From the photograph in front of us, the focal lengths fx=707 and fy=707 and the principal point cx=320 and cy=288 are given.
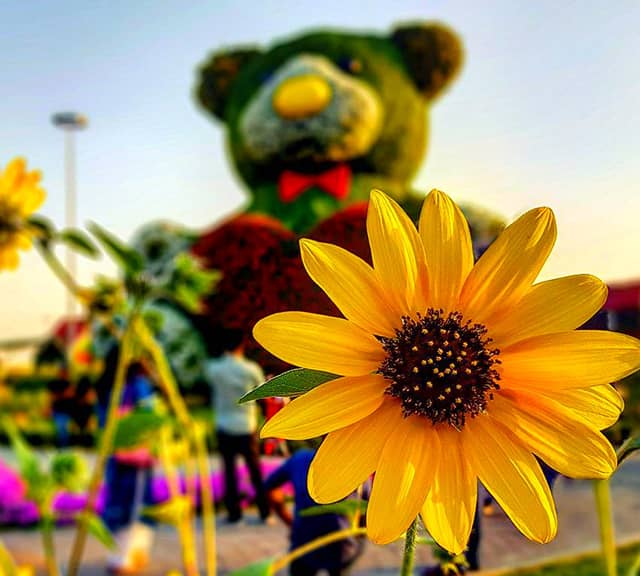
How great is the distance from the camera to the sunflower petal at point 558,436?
0.22 m

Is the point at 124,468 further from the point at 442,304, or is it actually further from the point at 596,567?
the point at 442,304

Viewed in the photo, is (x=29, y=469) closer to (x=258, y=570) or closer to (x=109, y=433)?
(x=109, y=433)

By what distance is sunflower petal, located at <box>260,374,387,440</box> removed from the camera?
0.71 feet

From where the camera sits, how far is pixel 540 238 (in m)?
0.23

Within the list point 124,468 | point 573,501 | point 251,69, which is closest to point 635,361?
point 124,468

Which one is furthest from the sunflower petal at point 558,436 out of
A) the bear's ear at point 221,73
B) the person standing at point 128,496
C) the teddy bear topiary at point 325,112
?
the bear's ear at point 221,73

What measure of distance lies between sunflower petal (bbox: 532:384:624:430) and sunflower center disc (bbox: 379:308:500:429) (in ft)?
0.07

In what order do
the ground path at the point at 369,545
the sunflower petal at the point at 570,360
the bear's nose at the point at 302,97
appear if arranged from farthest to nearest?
1. the bear's nose at the point at 302,97
2. the ground path at the point at 369,545
3. the sunflower petal at the point at 570,360

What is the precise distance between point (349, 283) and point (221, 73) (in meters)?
3.49

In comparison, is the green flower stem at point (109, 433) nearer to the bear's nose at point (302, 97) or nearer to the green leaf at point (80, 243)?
the green leaf at point (80, 243)

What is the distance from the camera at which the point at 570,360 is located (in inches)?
8.8

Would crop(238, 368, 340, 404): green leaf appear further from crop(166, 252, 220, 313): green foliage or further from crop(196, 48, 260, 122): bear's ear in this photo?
crop(196, 48, 260, 122): bear's ear

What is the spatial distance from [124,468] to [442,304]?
6.16 ft

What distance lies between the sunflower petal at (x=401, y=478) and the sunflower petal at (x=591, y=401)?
4 cm
